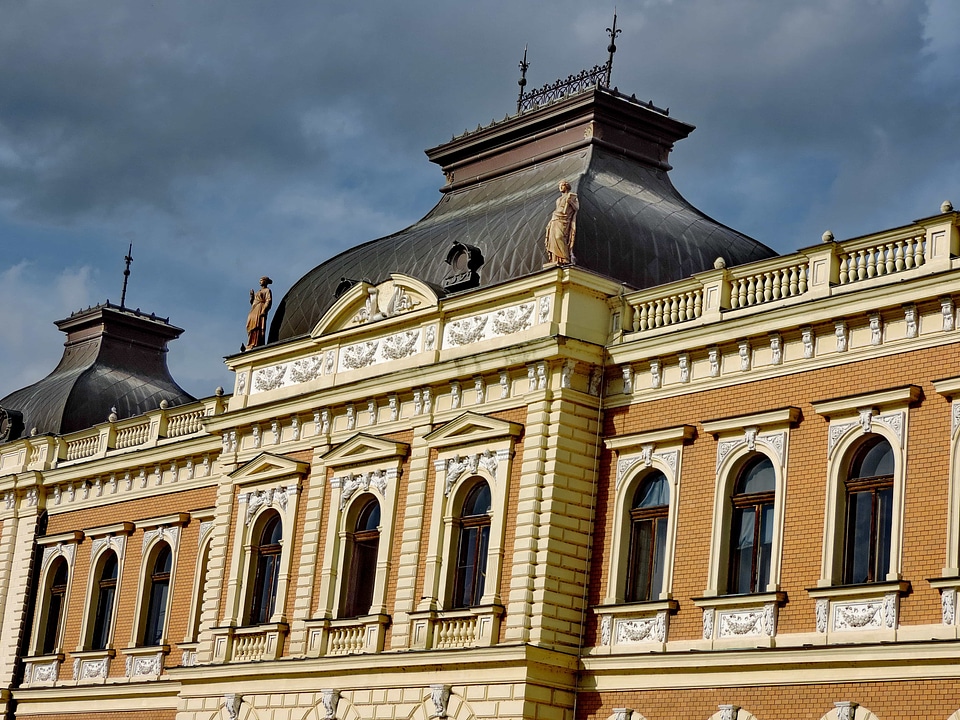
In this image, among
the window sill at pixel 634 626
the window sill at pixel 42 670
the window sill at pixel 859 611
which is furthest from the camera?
the window sill at pixel 42 670

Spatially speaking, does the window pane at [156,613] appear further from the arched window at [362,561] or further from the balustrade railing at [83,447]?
the arched window at [362,561]

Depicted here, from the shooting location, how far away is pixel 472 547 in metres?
27.1

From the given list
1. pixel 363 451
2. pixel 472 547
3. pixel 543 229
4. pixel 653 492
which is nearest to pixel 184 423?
pixel 363 451

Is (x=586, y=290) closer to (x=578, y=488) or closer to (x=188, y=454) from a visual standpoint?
(x=578, y=488)

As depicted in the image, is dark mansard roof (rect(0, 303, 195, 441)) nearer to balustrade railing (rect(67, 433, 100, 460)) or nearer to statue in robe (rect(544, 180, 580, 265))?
balustrade railing (rect(67, 433, 100, 460))

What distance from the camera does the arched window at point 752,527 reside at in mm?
23562

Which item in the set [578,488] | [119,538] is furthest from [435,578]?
[119,538]

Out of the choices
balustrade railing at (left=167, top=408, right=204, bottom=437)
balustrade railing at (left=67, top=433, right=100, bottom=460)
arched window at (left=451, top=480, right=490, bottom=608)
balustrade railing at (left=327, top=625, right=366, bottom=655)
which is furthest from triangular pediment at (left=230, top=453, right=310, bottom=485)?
balustrade railing at (left=67, top=433, right=100, bottom=460)

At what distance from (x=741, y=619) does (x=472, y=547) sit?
525 centimetres

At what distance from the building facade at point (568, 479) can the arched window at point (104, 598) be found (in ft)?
0.93

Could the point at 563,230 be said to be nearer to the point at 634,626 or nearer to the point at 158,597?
the point at 634,626

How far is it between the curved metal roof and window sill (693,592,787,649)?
Result: 6.07 m

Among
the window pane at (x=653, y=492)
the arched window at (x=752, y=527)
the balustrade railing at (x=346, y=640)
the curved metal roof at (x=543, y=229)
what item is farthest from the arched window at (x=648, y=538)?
the balustrade railing at (x=346, y=640)

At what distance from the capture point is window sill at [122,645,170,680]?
1347 inches
